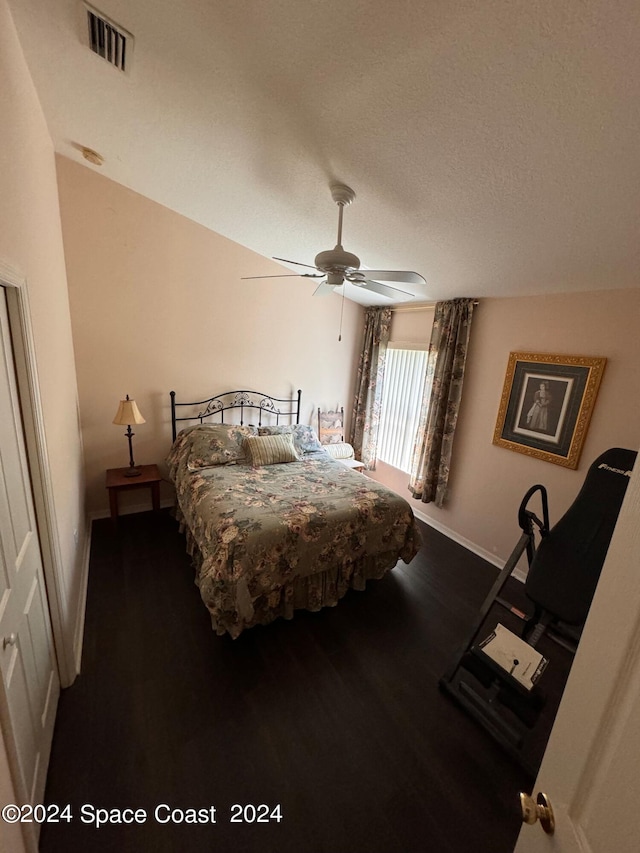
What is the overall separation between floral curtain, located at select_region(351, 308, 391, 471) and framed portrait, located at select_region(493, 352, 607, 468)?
1.60 meters

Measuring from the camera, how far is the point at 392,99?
4.31 ft

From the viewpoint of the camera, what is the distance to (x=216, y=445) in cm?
321

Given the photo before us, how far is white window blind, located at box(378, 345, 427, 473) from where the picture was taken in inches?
157

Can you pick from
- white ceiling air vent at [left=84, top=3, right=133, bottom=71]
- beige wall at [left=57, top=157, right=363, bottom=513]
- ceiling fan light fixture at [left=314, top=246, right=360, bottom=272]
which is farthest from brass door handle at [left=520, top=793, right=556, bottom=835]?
beige wall at [left=57, top=157, right=363, bottom=513]

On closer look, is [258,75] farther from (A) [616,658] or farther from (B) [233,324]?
(B) [233,324]

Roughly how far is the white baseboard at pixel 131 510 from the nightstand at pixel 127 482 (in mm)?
250

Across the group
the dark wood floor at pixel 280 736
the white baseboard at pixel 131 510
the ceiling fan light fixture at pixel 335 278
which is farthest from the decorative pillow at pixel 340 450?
the ceiling fan light fixture at pixel 335 278

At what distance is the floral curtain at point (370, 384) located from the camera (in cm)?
425

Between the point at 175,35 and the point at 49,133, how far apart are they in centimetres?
172

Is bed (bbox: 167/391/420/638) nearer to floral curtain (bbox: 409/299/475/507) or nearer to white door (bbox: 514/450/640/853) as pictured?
floral curtain (bbox: 409/299/475/507)

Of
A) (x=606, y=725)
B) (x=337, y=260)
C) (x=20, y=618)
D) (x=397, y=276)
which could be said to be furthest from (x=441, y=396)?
(x=20, y=618)

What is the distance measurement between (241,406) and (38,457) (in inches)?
96.6

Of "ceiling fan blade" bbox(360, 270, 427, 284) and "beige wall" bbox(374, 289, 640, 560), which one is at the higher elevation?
"ceiling fan blade" bbox(360, 270, 427, 284)

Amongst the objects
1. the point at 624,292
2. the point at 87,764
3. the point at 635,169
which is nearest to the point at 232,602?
the point at 87,764
